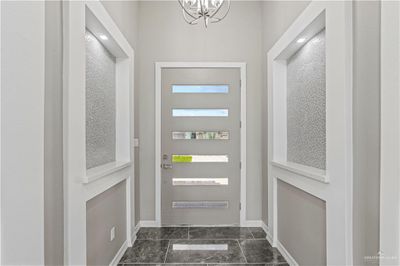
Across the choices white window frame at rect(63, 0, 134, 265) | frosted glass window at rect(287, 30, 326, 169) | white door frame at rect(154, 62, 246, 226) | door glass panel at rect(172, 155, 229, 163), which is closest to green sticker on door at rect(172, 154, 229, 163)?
door glass panel at rect(172, 155, 229, 163)

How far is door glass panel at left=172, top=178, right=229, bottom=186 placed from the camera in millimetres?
3186

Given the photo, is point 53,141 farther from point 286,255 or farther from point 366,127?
point 286,255

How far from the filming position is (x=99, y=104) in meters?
2.20

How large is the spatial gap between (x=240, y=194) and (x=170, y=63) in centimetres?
203

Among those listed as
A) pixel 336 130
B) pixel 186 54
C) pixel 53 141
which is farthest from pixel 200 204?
pixel 53 141

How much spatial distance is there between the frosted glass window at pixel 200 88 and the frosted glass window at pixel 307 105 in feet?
2.93

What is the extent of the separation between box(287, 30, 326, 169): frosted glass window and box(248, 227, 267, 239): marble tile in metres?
1.05

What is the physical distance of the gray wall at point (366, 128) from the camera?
1.11 meters

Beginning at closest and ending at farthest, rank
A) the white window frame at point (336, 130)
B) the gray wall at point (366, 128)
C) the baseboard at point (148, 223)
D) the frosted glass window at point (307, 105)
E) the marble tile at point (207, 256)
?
the gray wall at point (366, 128), the white window frame at point (336, 130), the frosted glass window at point (307, 105), the marble tile at point (207, 256), the baseboard at point (148, 223)

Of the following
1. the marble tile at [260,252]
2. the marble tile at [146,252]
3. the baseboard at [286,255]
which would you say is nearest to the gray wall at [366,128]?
the baseboard at [286,255]

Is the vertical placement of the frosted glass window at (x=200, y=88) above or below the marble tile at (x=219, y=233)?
above

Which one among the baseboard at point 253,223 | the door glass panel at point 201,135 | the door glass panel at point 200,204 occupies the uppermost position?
the door glass panel at point 201,135

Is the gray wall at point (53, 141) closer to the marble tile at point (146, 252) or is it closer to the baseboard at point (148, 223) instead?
the marble tile at point (146, 252)

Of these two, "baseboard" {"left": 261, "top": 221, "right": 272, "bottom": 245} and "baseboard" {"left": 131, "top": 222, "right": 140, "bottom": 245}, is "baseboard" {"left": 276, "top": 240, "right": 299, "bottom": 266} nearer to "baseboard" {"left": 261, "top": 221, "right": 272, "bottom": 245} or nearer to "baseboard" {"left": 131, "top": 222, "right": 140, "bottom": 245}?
"baseboard" {"left": 261, "top": 221, "right": 272, "bottom": 245}
